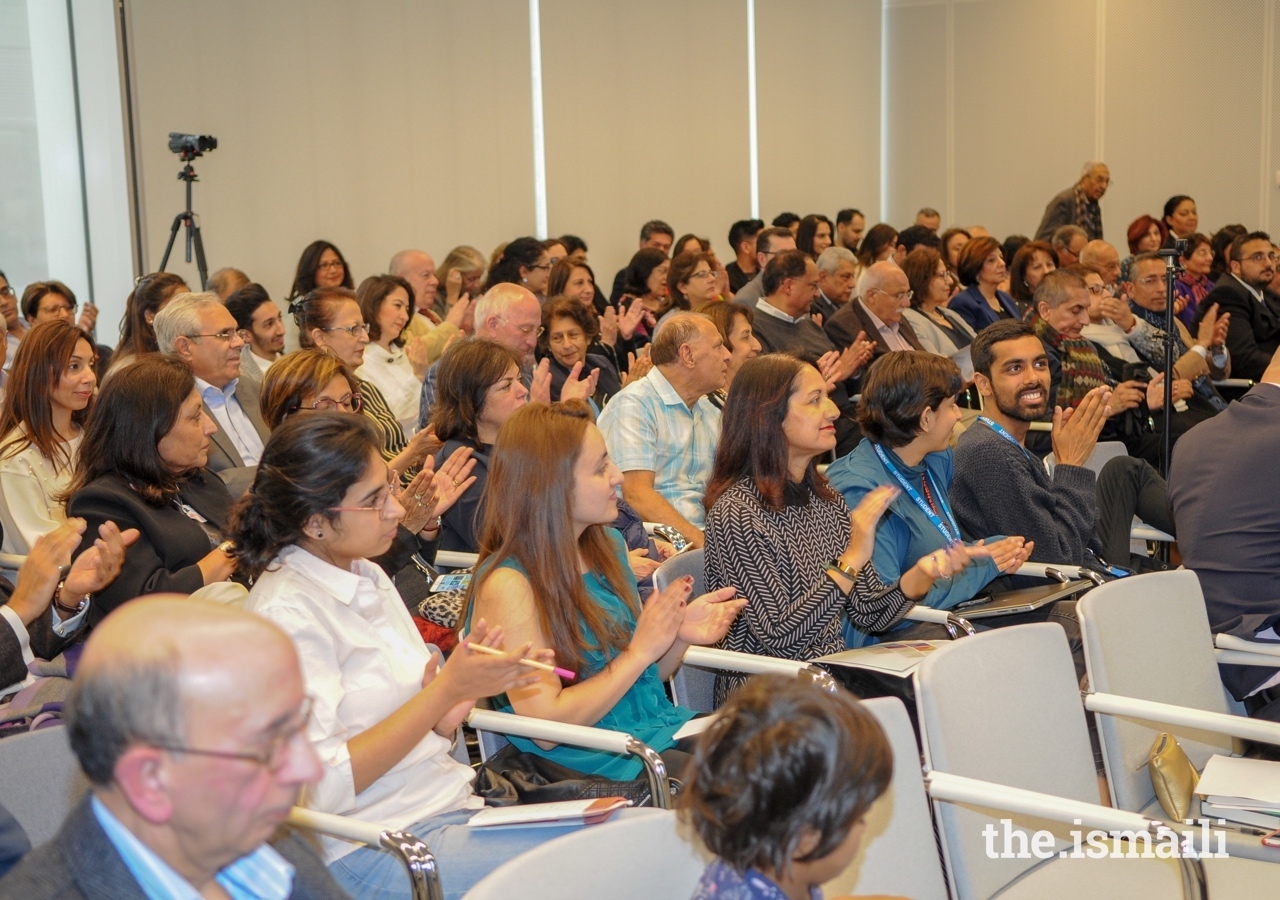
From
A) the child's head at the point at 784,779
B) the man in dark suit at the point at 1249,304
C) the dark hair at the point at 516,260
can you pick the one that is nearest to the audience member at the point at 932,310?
the man in dark suit at the point at 1249,304

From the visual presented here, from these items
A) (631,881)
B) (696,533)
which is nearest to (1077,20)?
(696,533)

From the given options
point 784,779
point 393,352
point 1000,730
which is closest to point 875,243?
point 393,352

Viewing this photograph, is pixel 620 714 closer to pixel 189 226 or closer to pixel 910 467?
pixel 910 467

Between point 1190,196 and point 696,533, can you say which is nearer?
point 696,533

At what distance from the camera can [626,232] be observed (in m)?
9.38

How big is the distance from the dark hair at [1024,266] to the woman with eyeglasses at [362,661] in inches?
240

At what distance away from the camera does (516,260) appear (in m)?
6.85

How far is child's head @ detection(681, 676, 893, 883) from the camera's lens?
127 centimetres

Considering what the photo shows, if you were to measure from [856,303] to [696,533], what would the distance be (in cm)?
269

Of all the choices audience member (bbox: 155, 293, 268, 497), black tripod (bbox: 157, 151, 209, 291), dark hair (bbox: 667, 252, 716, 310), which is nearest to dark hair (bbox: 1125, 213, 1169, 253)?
dark hair (bbox: 667, 252, 716, 310)

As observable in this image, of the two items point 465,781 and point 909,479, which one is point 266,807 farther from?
point 909,479

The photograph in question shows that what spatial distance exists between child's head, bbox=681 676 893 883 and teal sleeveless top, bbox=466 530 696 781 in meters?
0.95

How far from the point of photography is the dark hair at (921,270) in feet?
22.2

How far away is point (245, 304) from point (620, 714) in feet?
9.89
